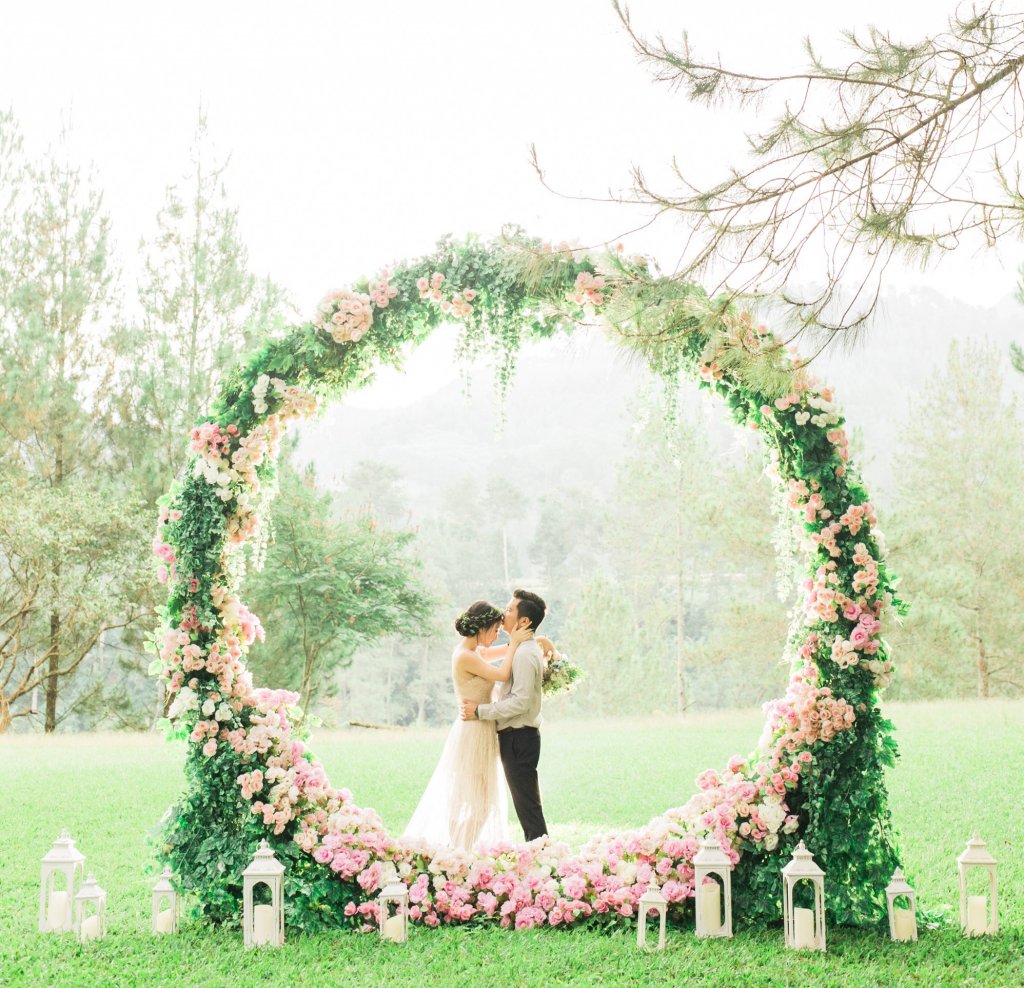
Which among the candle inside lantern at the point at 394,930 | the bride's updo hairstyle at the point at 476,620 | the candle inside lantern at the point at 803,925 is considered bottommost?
the candle inside lantern at the point at 394,930

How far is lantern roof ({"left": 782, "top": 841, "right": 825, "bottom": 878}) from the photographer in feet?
14.7

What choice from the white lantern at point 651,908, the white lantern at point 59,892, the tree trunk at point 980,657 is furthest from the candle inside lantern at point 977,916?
the tree trunk at point 980,657

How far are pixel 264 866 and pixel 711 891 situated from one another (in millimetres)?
1937

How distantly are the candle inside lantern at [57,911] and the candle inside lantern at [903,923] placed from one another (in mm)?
3674

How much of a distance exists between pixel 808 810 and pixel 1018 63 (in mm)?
3243

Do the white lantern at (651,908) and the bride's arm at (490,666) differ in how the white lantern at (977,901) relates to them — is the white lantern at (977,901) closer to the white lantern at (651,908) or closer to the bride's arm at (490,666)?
the white lantern at (651,908)

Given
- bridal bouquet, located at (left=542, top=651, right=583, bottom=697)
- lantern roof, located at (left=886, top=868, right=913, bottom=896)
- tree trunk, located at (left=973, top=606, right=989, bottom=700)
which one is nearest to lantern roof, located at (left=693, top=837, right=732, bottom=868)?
lantern roof, located at (left=886, top=868, right=913, bottom=896)

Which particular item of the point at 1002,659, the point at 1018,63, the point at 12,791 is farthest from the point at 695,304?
the point at 1002,659

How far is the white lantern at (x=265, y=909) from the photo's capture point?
4648 mm

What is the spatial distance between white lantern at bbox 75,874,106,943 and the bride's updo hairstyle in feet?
7.33

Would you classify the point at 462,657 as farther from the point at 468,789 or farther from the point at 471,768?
the point at 468,789

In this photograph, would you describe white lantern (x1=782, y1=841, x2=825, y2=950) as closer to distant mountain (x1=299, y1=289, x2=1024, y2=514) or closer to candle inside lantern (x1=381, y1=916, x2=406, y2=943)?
candle inside lantern (x1=381, y1=916, x2=406, y2=943)

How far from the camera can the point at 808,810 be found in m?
4.95

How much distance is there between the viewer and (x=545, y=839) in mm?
5395
